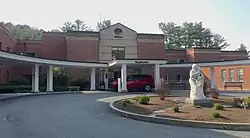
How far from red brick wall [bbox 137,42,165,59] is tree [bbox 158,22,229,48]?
29102 millimetres

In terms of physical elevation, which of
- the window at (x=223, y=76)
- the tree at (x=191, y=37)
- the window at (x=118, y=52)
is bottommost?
the window at (x=223, y=76)

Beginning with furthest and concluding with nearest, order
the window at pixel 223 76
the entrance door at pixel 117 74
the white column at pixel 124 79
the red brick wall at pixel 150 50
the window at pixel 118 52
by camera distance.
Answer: the red brick wall at pixel 150 50 < the window at pixel 118 52 < the window at pixel 223 76 < the entrance door at pixel 117 74 < the white column at pixel 124 79

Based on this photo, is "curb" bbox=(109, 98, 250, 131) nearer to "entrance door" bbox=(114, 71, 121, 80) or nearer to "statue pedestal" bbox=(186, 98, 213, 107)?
"statue pedestal" bbox=(186, 98, 213, 107)

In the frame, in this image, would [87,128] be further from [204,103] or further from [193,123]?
[204,103]

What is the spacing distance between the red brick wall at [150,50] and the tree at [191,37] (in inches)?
1146

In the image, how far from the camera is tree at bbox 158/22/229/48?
7775 cm

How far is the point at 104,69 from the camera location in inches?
1503

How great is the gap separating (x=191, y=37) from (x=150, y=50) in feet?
111

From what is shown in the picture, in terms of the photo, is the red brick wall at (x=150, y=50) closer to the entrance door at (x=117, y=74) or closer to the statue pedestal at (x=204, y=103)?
the entrance door at (x=117, y=74)

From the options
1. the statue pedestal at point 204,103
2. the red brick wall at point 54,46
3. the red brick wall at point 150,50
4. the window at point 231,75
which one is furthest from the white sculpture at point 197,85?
the red brick wall at point 54,46

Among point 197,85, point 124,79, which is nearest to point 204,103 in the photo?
point 197,85

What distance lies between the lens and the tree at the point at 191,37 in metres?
77.8

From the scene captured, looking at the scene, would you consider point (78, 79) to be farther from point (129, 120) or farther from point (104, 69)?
point (129, 120)

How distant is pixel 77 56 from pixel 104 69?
6752 mm
